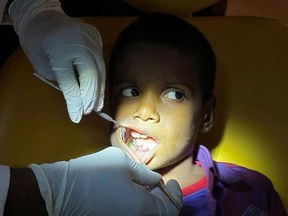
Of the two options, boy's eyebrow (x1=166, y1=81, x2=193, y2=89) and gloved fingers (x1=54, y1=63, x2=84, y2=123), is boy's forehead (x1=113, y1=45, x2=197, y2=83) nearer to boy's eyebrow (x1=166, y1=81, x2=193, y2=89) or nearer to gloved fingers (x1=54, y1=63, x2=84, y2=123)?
boy's eyebrow (x1=166, y1=81, x2=193, y2=89)

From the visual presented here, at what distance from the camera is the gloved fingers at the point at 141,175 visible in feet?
3.55

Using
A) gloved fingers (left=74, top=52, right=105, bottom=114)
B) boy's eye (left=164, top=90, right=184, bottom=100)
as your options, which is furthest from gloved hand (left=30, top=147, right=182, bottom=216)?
boy's eye (left=164, top=90, right=184, bottom=100)

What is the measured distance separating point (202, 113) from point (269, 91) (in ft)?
0.87

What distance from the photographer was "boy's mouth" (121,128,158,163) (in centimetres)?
127

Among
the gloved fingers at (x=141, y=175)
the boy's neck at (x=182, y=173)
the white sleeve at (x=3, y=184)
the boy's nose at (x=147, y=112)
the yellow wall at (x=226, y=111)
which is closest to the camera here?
the white sleeve at (x=3, y=184)

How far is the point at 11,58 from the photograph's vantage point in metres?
1.53

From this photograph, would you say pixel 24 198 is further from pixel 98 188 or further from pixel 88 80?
pixel 88 80

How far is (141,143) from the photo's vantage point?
1.29 meters

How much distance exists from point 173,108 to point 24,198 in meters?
0.48

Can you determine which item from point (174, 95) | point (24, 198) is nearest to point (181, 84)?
point (174, 95)

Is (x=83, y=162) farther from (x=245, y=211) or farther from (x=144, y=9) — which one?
(x=144, y=9)

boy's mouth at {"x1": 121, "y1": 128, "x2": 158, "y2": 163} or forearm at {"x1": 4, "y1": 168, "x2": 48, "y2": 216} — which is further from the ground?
forearm at {"x1": 4, "y1": 168, "x2": 48, "y2": 216}

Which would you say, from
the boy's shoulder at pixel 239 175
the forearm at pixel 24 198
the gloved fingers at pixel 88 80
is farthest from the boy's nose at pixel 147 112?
the forearm at pixel 24 198

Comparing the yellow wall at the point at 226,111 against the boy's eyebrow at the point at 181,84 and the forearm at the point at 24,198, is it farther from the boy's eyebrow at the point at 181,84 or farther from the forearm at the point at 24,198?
the forearm at the point at 24,198
